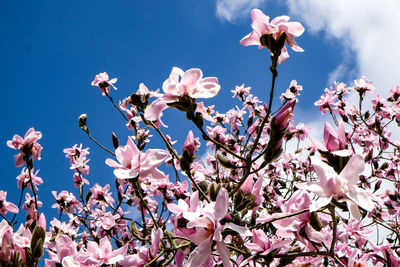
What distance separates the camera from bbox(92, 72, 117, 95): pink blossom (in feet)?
8.42

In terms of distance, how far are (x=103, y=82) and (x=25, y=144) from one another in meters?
1.06

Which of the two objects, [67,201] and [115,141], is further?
[67,201]

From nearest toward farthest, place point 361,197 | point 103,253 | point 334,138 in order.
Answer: point 361,197 → point 334,138 → point 103,253

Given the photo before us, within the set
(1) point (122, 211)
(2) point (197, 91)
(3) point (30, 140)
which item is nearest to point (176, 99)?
(2) point (197, 91)

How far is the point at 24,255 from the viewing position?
0.93 m

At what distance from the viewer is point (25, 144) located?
5.36 ft

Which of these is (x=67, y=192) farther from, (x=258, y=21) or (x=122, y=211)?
(x=258, y=21)

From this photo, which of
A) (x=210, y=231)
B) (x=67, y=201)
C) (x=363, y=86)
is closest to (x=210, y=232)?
(x=210, y=231)

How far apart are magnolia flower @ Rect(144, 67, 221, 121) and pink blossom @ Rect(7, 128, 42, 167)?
0.95 m

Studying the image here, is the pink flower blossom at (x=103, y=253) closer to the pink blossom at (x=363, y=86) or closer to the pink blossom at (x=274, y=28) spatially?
the pink blossom at (x=274, y=28)

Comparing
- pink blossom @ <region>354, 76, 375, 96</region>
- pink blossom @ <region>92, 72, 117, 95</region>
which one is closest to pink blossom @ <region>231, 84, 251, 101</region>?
pink blossom @ <region>354, 76, 375, 96</region>

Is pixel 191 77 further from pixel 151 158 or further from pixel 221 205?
pixel 221 205

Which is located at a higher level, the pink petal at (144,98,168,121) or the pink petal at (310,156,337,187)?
the pink petal at (144,98,168,121)

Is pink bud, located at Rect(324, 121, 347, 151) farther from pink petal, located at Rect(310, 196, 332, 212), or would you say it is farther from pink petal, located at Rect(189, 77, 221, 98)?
pink petal, located at Rect(189, 77, 221, 98)
